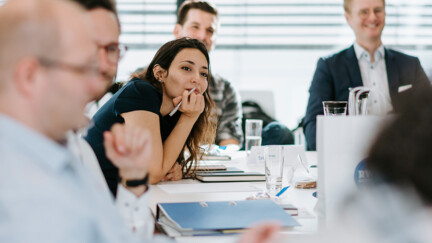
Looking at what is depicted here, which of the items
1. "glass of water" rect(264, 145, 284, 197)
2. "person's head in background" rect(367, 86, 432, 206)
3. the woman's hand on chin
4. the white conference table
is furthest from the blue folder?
the woman's hand on chin

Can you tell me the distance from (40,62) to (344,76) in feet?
8.16

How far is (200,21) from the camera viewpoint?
3.35 metres

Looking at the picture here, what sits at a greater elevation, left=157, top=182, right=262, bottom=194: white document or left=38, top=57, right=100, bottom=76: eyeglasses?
left=38, top=57, right=100, bottom=76: eyeglasses

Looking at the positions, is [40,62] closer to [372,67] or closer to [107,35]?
[107,35]

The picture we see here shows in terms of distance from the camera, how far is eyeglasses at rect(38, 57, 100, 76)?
71cm

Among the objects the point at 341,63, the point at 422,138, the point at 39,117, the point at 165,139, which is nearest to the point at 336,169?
the point at 422,138

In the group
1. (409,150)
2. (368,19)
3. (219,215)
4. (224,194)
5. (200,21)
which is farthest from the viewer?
(200,21)

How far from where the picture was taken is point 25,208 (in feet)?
2.02

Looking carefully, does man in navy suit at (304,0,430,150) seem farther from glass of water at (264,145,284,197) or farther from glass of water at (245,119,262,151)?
glass of water at (264,145,284,197)

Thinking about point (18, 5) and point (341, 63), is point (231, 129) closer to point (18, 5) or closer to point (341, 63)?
point (341, 63)

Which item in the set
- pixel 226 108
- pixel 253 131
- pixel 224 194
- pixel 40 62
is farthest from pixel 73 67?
pixel 226 108

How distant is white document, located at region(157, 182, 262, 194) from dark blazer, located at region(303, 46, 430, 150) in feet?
4.20

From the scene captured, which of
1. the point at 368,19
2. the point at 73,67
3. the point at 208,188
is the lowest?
the point at 208,188

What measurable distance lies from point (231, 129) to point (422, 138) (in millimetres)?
2669
